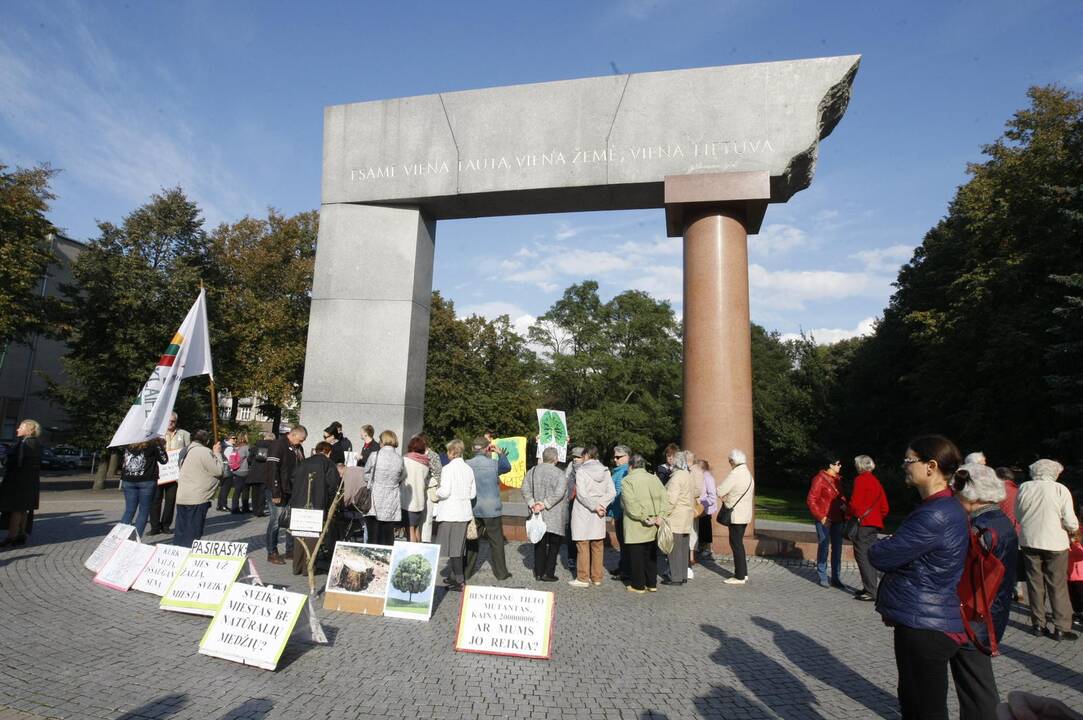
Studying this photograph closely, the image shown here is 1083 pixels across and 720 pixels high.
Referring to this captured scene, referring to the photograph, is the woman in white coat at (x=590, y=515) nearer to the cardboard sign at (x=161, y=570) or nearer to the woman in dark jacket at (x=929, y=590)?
the cardboard sign at (x=161, y=570)

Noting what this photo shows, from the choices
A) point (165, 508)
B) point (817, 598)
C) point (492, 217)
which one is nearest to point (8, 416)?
point (165, 508)

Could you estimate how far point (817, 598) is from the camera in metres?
8.37

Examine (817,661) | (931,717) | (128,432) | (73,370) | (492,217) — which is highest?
(492,217)

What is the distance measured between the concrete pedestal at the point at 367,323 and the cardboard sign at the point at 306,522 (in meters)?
4.32

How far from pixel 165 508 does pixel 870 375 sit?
109 feet

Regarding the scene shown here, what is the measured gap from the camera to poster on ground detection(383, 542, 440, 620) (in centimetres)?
673

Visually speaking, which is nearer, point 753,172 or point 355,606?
point 355,606

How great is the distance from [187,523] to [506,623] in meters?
5.46

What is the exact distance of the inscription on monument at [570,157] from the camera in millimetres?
11406

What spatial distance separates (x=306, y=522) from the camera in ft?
25.5

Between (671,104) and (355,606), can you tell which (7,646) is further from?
(671,104)

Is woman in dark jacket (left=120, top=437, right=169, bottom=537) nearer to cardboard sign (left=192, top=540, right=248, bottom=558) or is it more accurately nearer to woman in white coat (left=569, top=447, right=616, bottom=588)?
cardboard sign (left=192, top=540, right=248, bottom=558)

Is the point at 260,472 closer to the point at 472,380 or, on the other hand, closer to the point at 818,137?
the point at 818,137

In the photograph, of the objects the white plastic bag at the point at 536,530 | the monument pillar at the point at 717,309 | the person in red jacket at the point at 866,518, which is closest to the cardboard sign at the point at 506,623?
the white plastic bag at the point at 536,530
